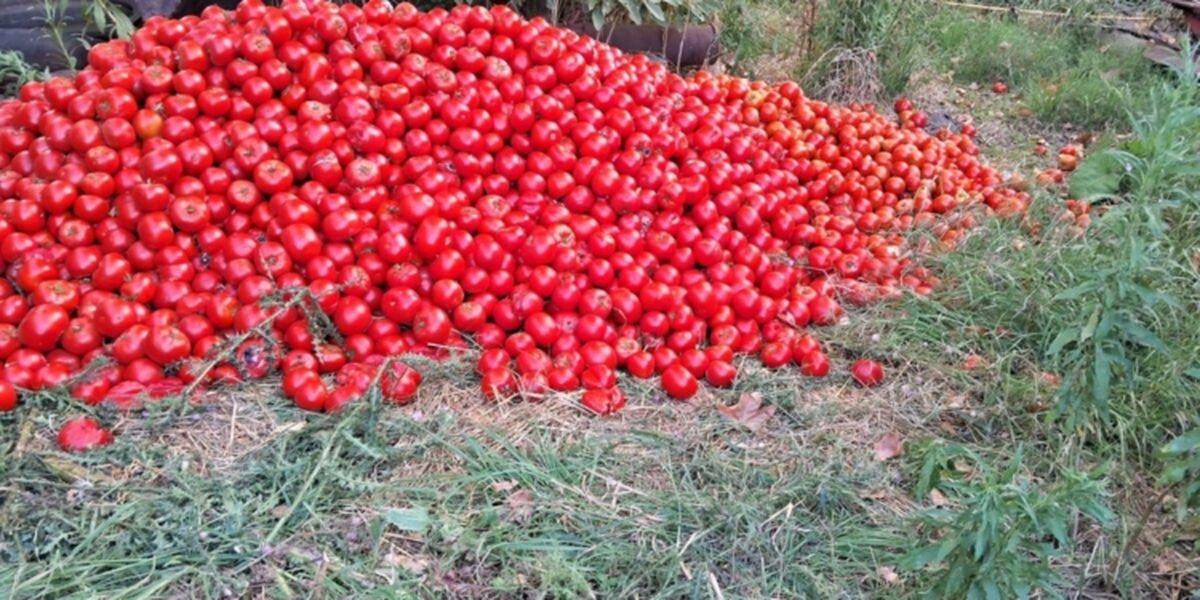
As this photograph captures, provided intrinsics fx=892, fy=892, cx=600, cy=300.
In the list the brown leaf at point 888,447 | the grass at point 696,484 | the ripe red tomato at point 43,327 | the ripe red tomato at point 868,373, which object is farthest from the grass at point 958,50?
the ripe red tomato at point 43,327

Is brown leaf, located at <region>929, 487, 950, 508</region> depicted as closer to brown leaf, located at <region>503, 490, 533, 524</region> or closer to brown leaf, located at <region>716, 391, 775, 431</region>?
brown leaf, located at <region>716, 391, 775, 431</region>

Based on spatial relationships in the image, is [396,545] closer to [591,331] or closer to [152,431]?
[152,431]

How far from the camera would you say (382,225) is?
133 inches

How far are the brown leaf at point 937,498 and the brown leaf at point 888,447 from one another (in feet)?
0.60

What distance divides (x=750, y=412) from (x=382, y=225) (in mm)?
1535

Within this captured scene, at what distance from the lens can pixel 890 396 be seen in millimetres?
3324

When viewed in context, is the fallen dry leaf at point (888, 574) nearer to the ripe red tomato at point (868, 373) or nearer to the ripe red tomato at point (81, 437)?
the ripe red tomato at point (868, 373)

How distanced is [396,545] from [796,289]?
6.85ft

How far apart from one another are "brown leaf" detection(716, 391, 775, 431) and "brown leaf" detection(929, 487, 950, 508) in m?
0.59

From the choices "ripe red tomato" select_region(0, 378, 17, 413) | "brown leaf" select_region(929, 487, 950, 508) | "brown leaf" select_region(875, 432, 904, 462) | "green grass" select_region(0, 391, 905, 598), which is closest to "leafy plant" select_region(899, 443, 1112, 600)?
"green grass" select_region(0, 391, 905, 598)

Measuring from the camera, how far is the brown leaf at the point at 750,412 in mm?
3112

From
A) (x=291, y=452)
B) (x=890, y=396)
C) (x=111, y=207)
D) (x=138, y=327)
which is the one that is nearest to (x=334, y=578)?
(x=291, y=452)

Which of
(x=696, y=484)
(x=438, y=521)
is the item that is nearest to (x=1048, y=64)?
(x=696, y=484)

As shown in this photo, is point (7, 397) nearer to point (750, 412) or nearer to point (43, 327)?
point (43, 327)
